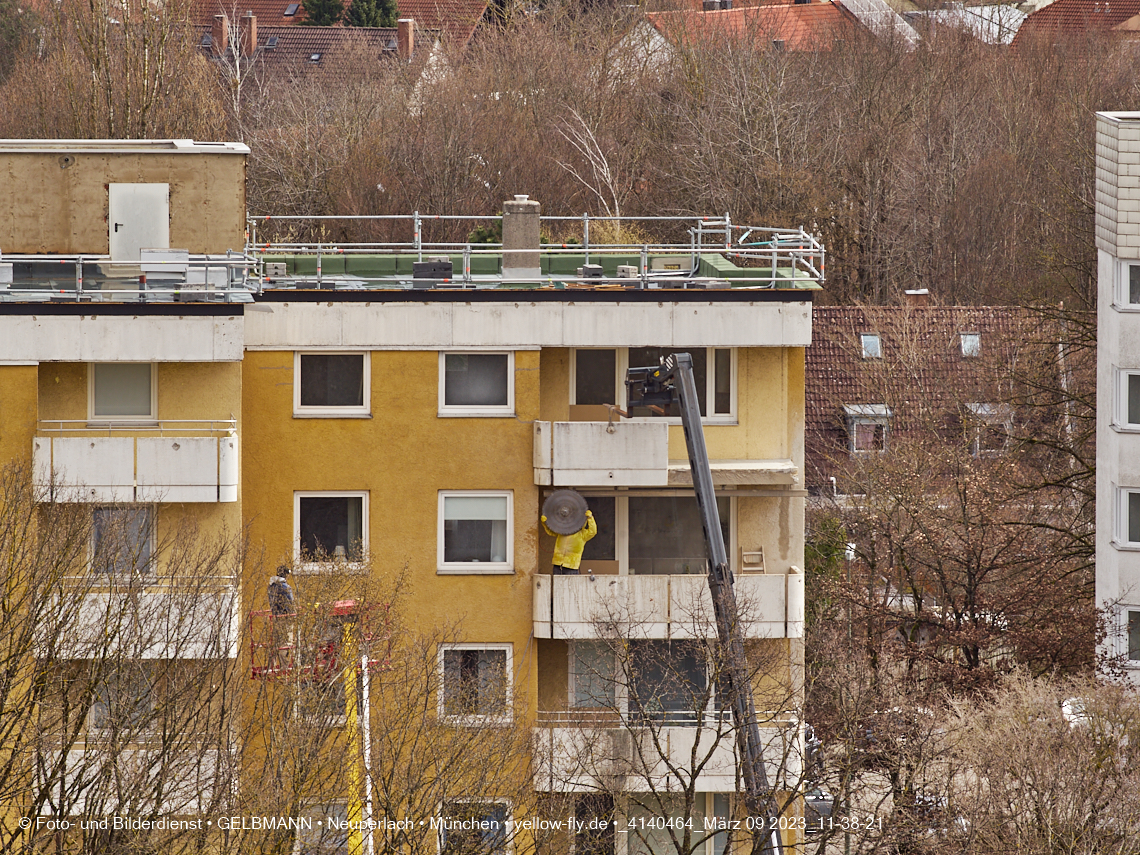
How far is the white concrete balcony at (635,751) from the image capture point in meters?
29.4

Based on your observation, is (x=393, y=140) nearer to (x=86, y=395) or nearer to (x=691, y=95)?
(x=691, y=95)

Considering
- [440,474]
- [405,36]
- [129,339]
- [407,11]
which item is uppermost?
[407,11]

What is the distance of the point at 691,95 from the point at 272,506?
6143cm

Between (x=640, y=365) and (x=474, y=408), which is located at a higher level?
(x=640, y=365)

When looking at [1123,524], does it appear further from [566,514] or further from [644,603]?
[566,514]

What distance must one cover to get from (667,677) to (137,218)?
38.8ft

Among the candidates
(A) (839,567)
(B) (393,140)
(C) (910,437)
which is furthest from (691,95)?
(A) (839,567)

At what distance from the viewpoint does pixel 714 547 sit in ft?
83.5

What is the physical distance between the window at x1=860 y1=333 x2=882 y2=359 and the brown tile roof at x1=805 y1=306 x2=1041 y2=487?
243 mm

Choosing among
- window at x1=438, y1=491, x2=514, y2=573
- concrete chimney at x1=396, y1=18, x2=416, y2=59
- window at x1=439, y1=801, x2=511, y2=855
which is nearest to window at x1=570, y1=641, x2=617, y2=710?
window at x1=438, y1=491, x2=514, y2=573

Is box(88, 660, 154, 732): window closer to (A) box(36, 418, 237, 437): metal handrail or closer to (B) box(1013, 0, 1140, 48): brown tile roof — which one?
(A) box(36, 418, 237, 437): metal handrail

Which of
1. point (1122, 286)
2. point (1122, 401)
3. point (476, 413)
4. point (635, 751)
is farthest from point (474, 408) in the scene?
point (1122, 286)

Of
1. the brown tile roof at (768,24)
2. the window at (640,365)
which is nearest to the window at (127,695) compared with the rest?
the window at (640,365)

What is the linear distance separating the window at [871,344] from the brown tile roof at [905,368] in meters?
0.24
